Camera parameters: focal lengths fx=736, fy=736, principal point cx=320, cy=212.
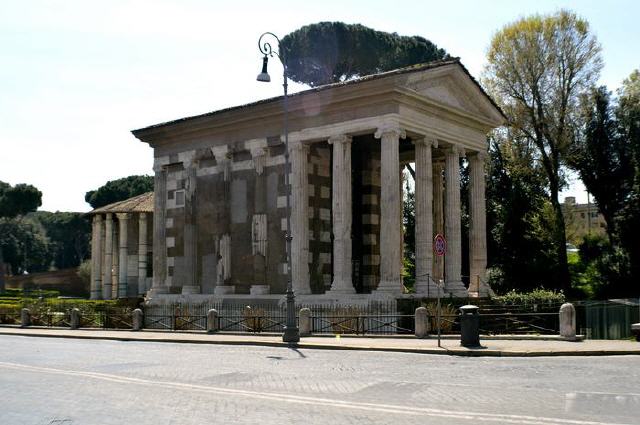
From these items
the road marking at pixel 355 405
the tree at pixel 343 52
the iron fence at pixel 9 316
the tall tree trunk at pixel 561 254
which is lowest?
the iron fence at pixel 9 316

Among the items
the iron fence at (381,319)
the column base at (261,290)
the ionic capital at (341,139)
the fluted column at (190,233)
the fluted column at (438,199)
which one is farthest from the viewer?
the fluted column at (438,199)

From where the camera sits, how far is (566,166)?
168ft

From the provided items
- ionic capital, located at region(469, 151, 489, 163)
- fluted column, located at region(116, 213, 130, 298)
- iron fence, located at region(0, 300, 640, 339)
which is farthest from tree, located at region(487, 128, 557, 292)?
fluted column, located at region(116, 213, 130, 298)

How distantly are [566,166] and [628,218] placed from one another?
19.3 feet

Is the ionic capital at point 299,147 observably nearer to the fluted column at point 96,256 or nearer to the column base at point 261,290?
the column base at point 261,290

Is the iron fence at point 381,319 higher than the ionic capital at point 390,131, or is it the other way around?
the ionic capital at point 390,131

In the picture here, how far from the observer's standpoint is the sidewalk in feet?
62.3

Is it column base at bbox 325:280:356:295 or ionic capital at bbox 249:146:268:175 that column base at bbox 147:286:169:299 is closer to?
ionic capital at bbox 249:146:268:175

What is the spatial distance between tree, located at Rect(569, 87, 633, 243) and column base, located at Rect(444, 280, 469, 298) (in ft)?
69.9

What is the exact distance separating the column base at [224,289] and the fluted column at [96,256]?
32.5 m

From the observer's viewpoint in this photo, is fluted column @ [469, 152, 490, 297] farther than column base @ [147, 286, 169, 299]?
No

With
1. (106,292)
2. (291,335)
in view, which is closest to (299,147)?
(291,335)

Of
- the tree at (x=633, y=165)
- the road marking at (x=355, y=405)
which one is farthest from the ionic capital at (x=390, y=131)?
the tree at (x=633, y=165)

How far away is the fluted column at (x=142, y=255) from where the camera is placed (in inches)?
2495
